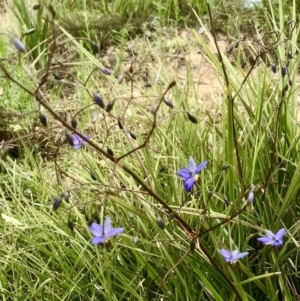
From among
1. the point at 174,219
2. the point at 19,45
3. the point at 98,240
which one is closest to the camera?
the point at 19,45

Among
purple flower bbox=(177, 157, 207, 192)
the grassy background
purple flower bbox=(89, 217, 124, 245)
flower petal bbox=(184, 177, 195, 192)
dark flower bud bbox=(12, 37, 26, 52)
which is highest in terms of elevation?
dark flower bud bbox=(12, 37, 26, 52)

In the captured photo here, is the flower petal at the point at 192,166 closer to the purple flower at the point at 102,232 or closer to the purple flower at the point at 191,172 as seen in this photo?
the purple flower at the point at 191,172

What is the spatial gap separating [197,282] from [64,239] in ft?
1.55

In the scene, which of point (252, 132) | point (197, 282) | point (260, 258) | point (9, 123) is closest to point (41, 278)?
point (197, 282)

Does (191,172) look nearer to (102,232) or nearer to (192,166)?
(192,166)

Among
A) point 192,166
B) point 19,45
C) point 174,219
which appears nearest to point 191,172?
point 192,166

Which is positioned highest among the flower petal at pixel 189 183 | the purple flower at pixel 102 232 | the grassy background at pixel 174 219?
the flower petal at pixel 189 183

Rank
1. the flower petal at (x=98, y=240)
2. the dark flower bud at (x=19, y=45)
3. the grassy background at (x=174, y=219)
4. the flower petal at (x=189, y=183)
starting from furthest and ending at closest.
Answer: the grassy background at (x=174, y=219), the flower petal at (x=189, y=183), the flower petal at (x=98, y=240), the dark flower bud at (x=19, y=45)

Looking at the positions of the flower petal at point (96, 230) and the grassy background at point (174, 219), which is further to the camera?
the grassy background at point (174, 219)

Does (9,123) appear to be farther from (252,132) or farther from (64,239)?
(252,132)

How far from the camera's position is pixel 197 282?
5.37 ft

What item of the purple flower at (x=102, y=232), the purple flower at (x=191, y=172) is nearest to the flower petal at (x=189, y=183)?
the purple flower at (x=191, y=172)

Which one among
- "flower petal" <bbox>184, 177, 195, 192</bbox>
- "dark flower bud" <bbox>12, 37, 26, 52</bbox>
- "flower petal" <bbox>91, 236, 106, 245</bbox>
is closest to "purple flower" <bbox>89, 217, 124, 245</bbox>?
"flower petal" <bbox>91, 236, 106, 245</bbox>

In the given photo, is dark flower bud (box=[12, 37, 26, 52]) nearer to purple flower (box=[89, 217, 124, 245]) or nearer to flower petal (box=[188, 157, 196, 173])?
purple flower (box=[89, 217, 124, 245])
